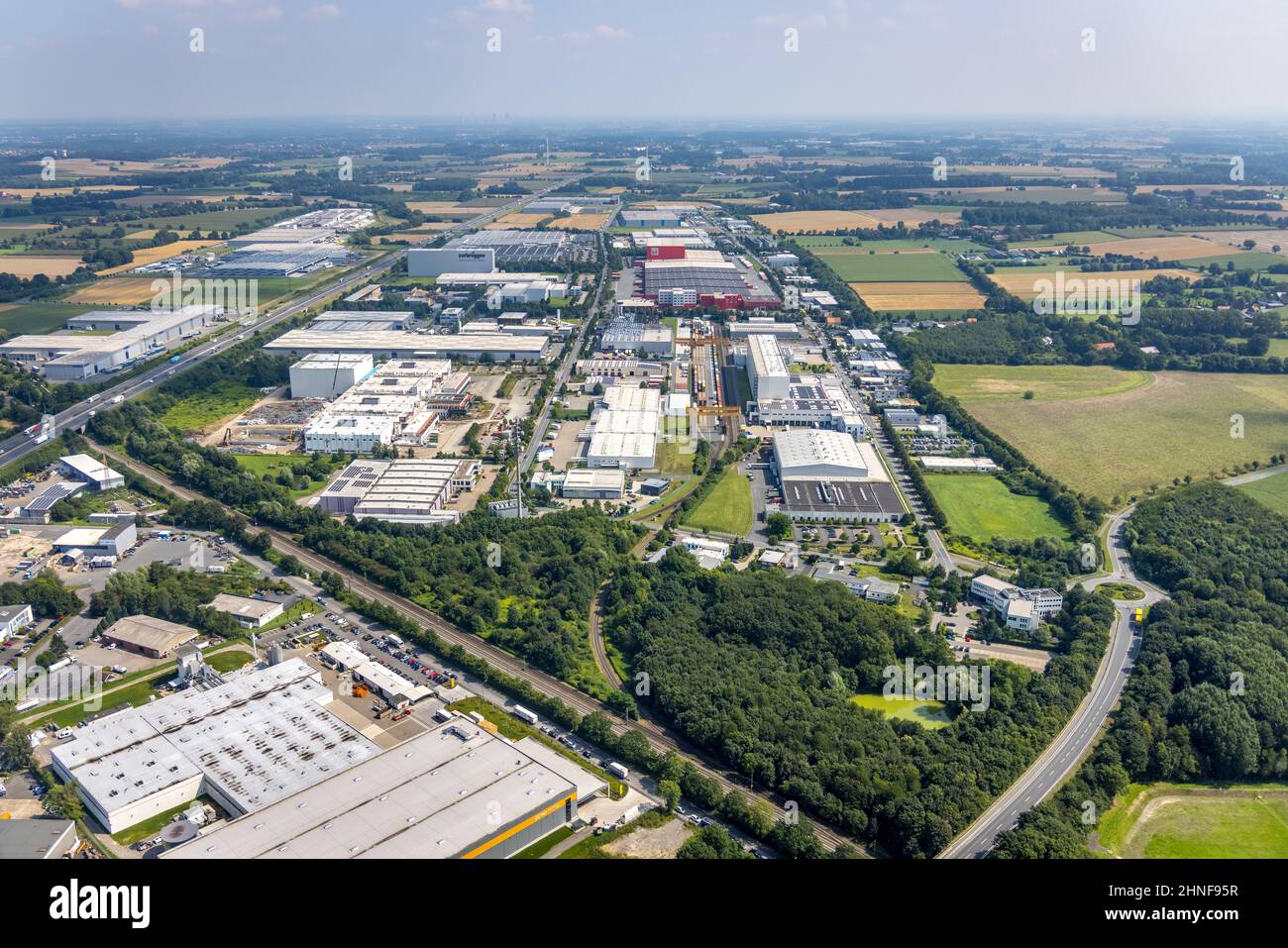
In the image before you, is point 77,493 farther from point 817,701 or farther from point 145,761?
point 817,701

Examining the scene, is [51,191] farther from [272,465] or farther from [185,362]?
[272,465]

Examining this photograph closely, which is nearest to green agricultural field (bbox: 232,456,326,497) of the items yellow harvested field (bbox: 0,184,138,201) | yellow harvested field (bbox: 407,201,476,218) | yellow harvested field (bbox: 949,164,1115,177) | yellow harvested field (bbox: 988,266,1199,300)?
yellow harvested field (bbox: 988,266,1199,300)

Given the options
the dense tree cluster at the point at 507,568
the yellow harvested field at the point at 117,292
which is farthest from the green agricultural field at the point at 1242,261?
the yellow harvested field at the point at 117,292

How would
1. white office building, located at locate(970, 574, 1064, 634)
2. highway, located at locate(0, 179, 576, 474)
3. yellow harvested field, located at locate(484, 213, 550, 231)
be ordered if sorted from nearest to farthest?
white office building, located at locate(970, 574, 1064, 634), highway, located at locate(0, 179, 576, 474), yellow harvested field, located at locate(484, 213, 550, 231)

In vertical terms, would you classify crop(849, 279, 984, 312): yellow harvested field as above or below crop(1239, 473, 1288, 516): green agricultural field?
above

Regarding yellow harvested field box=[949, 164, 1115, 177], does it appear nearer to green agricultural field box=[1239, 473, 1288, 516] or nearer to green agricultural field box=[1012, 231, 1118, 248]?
green agricultural field box=[1012, 231, 1118, 248]
